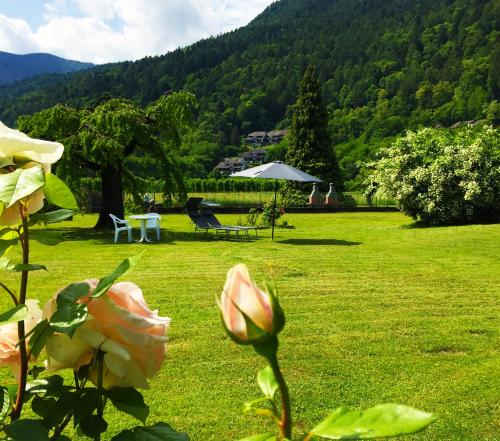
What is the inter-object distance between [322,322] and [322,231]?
9.99 m

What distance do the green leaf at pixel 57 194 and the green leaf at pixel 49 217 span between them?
0.22 ft

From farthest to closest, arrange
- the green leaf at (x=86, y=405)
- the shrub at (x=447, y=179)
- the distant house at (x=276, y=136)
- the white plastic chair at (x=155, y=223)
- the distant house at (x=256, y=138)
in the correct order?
the distant house at (x=256, y=138) < the distant house at (x=276, y=136) < the shrub at (x=447, y=179) < the white plastic chair at (x=155, y=223) < the green leaf at (x=86, y=405)

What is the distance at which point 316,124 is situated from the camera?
1555 inches

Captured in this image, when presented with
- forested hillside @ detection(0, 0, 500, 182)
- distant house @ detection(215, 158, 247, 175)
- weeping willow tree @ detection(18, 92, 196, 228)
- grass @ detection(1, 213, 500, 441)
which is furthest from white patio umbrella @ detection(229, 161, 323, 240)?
distant house @ detection(215, 158, 247, 175)

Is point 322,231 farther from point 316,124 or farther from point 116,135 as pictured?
point 316,124

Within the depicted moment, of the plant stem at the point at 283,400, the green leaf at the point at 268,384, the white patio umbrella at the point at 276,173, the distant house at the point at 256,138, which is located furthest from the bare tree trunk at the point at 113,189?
the distant house at the point at 256,138

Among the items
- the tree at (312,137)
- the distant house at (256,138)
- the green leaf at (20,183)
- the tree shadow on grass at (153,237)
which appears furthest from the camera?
the distant house at (256,138)

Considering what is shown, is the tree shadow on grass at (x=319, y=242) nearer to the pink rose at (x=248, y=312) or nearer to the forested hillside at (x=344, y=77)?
the pink rose at (x=248, y=312)

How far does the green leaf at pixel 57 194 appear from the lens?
69cm

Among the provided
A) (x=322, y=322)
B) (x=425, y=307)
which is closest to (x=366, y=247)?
(x=425, y=307)

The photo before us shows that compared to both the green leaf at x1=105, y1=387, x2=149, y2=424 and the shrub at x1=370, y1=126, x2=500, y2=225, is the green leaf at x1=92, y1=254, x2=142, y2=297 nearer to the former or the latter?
the green leaf at x1=105, y1=387, x2=149, y2=424

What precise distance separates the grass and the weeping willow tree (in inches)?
141

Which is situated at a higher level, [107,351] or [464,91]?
[464,91]

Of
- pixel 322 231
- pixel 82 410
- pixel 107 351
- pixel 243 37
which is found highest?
pixel 243 37
